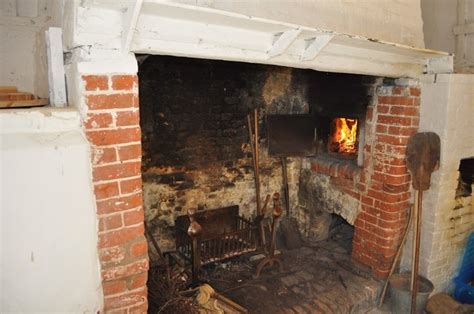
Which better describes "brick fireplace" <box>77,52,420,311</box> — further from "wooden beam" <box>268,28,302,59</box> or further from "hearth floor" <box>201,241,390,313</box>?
"wooden beam" <box>268,28,302,59</box>

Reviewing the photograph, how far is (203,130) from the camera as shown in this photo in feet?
13.7

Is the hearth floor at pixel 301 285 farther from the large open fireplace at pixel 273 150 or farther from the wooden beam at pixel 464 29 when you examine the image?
the wooden beam at pixel 464 29

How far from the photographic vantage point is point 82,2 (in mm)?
1719

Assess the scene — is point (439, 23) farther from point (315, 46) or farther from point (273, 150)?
point (315, 46)

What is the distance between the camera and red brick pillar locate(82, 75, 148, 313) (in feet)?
6.12

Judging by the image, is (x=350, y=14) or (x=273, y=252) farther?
(x=273, y=252)

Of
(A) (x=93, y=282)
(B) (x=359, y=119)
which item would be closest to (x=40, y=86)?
(A) (x=93, y=282)

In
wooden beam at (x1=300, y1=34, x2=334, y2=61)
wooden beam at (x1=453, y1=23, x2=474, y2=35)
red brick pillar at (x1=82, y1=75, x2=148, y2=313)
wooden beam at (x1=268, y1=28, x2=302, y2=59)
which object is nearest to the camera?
red brick pillar at (x1=82, y1=75, x2=148, y2=313)

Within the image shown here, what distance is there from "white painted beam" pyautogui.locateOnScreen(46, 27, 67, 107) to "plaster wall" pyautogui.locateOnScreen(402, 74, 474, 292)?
11.2 feet

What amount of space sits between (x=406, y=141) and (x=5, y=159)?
3.54 metres

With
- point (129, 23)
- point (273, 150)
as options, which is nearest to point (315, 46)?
point (129, 23)

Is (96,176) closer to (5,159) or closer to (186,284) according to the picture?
(5,159)

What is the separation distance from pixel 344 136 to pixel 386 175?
95 cm

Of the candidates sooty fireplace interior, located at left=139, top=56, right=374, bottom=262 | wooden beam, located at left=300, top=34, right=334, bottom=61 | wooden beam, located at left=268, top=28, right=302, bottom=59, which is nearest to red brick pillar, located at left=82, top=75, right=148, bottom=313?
wooden beam, located at left=268, top=28, right=302, bottom=59
